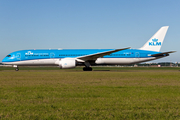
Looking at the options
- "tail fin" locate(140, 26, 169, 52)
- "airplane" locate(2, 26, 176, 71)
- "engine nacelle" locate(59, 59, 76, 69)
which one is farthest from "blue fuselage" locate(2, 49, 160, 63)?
"engine nacelle" locate(59, 59, 76, 69)

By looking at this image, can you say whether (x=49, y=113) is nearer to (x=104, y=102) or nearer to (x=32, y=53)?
(x=104, y=102)

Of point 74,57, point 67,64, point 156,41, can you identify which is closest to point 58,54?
point 74,57

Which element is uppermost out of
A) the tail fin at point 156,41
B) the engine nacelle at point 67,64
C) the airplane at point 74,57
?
the tail fin at point 156,41

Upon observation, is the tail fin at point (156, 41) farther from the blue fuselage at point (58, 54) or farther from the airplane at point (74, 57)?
the blue fuselage at point (58, 54)

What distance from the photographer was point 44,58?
1222 inches

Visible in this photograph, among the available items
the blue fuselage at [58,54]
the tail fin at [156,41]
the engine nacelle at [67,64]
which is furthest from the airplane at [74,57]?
the engine nacelle at [67,64]

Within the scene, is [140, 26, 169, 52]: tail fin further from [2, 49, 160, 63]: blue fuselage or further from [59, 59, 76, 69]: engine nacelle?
[59, 59, 76, 69]: engine nacelle

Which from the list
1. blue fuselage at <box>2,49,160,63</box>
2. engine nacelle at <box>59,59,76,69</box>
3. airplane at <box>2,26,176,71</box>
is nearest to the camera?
engine nacelle at <box>59,59,76,69</box>

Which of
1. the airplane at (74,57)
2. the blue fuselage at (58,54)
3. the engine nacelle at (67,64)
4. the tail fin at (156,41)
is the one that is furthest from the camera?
the tail fin at (156,41)

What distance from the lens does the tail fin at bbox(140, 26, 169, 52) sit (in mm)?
33344

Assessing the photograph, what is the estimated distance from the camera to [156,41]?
33.6 metres

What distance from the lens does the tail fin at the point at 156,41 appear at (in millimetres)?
33344

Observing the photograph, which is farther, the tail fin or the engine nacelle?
the tail fin

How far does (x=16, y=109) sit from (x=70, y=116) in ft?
5.41
